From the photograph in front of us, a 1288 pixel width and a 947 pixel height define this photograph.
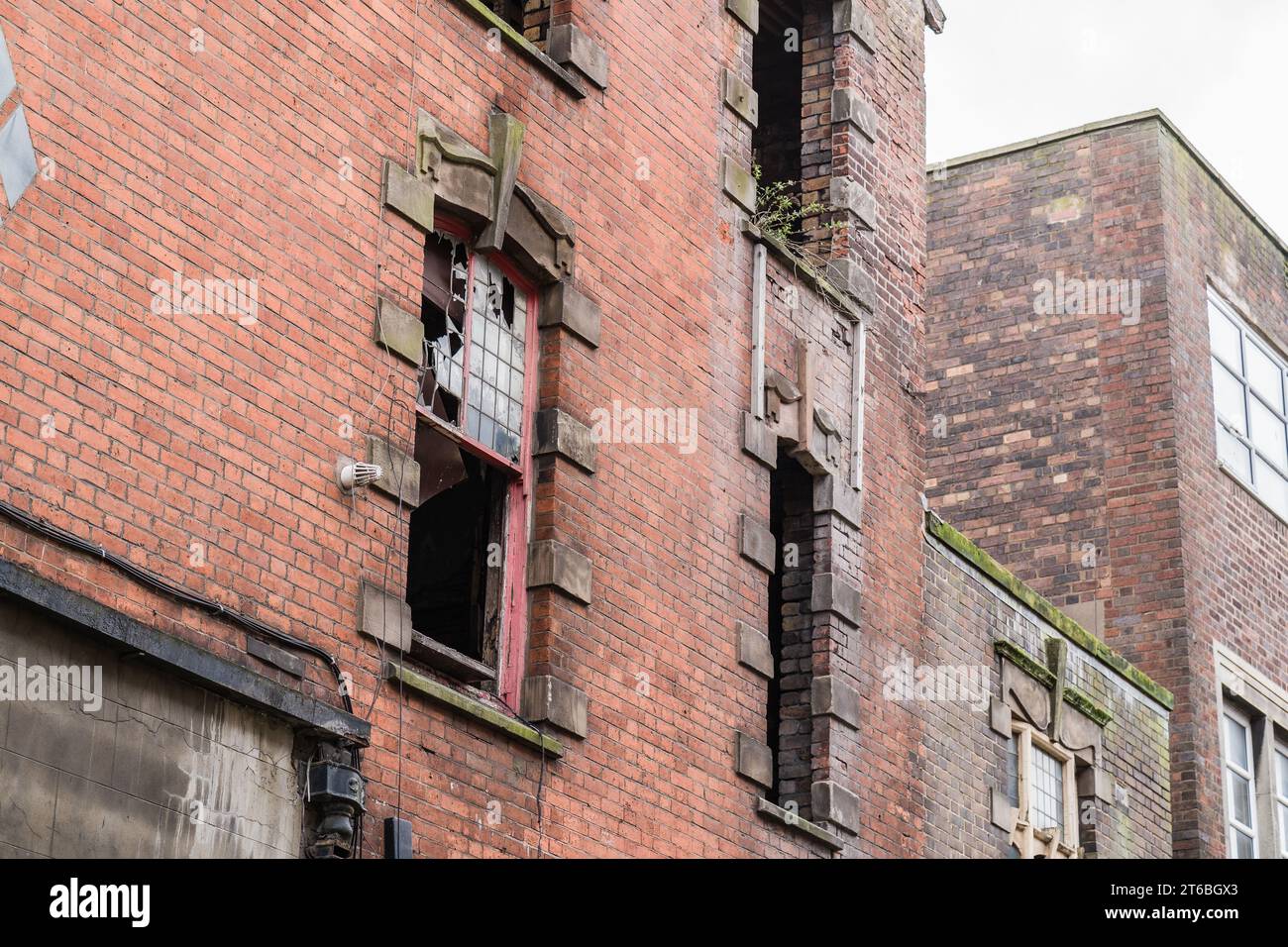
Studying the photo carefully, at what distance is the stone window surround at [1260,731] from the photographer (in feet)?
76.8

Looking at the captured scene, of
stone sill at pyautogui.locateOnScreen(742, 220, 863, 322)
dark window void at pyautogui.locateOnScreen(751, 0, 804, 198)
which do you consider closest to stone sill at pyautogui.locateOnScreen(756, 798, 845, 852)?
stone sill at pyautogui.locateOnScreen(742, 220, 863, 322)

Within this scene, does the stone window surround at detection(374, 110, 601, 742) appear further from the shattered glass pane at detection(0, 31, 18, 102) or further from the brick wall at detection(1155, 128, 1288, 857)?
the brick wall at detection(1155, 128, 1288, 857)

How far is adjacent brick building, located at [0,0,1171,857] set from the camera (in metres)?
10.5

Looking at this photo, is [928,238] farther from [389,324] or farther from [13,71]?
[13,71]

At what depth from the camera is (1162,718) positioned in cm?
2141

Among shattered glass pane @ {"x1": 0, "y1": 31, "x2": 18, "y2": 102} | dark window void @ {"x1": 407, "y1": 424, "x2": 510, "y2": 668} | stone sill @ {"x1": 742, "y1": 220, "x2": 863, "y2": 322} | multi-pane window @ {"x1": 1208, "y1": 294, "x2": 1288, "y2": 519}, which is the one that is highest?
multi-pane window @ {"x1": 1208, "y1": 294, "x2": 1288, "y2": 519}

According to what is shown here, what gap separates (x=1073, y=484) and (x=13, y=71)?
51.6 feet

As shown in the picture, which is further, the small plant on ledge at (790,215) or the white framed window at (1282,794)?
the white framed window at (1282,794)

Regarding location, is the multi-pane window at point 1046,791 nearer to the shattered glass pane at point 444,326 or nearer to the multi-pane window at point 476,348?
the multi-pane window at point 476,348

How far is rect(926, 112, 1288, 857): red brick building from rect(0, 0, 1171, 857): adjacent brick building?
3705 millimetres

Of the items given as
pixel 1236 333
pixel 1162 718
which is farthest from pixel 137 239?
pixel 1236 333

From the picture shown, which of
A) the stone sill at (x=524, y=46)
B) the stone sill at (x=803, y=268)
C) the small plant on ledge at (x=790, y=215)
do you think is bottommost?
the stone sill at (x=803, y=268)

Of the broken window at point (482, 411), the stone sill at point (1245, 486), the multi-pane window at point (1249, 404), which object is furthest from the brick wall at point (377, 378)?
the multi-pane window at point (1249, 404)

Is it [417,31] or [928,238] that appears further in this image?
[928,238]
